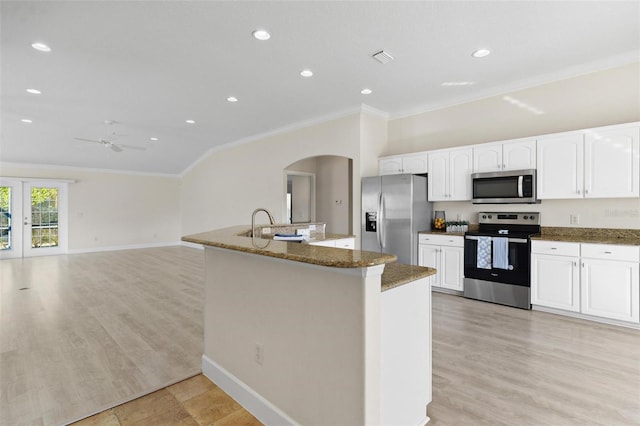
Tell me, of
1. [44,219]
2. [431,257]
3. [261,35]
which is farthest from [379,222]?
[44,219]

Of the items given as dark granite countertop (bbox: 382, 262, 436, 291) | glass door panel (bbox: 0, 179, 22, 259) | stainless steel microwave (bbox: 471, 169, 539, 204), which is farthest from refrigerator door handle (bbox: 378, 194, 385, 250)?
glass door panel (bbox: 0, 179, 22, 259)

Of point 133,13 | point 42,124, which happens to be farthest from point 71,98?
point 133,13

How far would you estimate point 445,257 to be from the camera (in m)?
4.61

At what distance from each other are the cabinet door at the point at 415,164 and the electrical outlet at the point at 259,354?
12.9 feet

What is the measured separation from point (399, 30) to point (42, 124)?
7009 mm

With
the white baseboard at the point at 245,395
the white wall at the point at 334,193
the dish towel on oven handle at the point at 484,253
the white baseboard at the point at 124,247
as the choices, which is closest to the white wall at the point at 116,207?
the white baseboard at the point at 124,247

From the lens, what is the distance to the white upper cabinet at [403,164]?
506 centimetres

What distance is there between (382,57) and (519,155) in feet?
7.22

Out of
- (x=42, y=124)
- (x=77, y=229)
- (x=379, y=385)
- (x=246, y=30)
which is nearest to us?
(x=379, y=385)

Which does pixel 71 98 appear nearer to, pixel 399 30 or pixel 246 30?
pixel 246 30

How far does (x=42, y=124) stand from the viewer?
20.8 feet

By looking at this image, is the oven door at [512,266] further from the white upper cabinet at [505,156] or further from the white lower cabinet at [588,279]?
the white upper cabinet at [505,156]

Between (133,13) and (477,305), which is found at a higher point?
(133,13)

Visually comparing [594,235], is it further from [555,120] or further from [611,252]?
[555,120]
